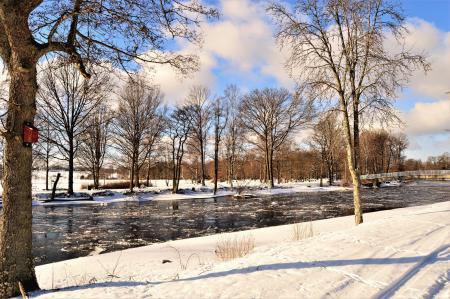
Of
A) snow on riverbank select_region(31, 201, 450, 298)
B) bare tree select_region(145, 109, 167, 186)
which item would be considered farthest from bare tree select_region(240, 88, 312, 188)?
snow on riverbank select_region(31, 201, 450, 298)

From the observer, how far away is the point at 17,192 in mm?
5207

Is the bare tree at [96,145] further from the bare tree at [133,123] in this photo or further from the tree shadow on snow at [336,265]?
the tree shadow on snow at [336,265]

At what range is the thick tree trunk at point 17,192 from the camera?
16.8ft

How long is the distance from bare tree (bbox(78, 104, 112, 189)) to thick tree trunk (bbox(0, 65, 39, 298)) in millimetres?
35676

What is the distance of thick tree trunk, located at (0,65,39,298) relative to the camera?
511cm

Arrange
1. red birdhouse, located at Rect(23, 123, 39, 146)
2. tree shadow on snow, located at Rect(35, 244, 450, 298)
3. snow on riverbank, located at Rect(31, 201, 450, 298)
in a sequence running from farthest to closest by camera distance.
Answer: red birdhouse, located at Rect(23, 123, 39, 146) < tree shadow on snow, located at Rect(35, 244, 450, 298) < snow on riverbank, located at Rect(31, 201, 450, 298)

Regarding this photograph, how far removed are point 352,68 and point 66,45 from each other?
29.2 feet

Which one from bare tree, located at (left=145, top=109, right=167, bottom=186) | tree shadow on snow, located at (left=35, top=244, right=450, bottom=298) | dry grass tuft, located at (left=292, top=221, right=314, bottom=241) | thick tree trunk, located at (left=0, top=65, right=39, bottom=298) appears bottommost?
dry grass tuft, located at (left=292, top=221, right=314, bottom=241)

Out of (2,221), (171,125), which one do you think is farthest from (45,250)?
(171,125)

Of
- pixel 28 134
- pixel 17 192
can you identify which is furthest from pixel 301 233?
pixel 28 134

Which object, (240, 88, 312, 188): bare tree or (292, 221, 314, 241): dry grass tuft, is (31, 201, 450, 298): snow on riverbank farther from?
(240, 88, 312, 188): bare tree

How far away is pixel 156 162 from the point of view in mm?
48969

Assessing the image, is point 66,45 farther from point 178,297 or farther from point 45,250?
point 45,250

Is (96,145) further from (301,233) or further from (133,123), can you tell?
(301,233)
